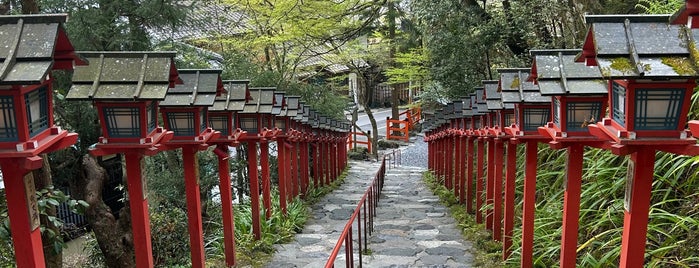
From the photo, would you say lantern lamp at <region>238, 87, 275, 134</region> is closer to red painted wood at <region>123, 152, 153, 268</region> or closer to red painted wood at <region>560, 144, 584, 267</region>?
red painted wood at <region>123, 152, 153, 268</region>

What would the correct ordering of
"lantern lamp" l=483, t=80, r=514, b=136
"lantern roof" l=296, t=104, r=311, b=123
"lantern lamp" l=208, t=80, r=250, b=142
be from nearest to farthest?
"lantern lamp" l=483, t=80, r=514, b=136, "lantern lamp" l=208, t=80, r=250, b=142, "lantern roof" l=296, t=104, r=311, b=123

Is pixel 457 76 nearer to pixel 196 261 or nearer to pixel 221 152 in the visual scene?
pixel 221 152

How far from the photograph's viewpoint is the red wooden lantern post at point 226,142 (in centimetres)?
718

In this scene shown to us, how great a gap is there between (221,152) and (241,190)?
618cm

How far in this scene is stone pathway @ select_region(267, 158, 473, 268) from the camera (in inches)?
297

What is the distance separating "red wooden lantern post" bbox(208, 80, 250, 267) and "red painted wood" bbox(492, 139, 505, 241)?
4.10m

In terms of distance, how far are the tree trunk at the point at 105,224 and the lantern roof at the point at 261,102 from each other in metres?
2.60

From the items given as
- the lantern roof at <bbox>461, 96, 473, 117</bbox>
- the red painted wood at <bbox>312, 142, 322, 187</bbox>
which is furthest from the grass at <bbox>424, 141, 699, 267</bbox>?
the red painted wood at <bbox>312, 142, 322, 187</bbox>

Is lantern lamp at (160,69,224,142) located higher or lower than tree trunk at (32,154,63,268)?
higher

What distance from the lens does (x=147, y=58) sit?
4559 mm

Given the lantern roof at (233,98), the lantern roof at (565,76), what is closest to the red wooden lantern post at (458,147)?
the lantern roof at (233,98)

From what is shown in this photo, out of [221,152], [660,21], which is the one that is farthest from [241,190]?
[660,21]

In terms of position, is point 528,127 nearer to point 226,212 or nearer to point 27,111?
point 226,212

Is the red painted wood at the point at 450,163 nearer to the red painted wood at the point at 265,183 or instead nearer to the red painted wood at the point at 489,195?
the red painted wood at the point at 489,195
